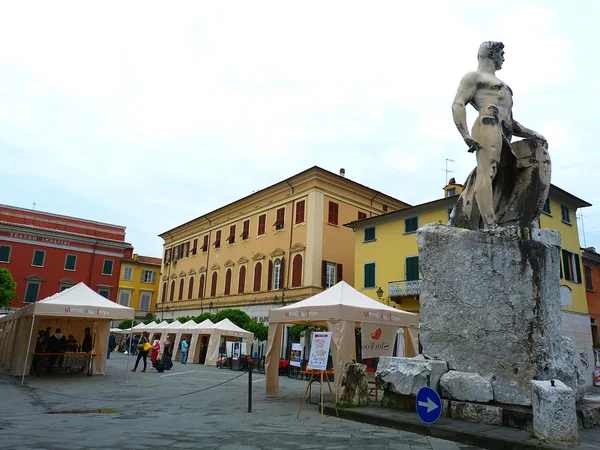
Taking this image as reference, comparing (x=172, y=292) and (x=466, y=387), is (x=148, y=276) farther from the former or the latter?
(x=466, y=387)

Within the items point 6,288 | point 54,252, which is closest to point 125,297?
point 54,252

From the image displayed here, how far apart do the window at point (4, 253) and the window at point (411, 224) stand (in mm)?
35735

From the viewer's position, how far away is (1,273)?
36.1 m

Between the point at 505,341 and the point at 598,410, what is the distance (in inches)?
57.2

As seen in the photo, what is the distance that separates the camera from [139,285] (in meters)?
51.8

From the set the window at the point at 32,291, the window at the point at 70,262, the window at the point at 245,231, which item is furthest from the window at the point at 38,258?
the window at the point at 245,231

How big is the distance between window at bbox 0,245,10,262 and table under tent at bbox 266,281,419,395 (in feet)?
132

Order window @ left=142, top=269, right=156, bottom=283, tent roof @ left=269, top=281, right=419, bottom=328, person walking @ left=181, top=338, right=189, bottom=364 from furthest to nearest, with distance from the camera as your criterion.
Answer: window @ left=142, top=269, right=156, bottom=283 → person walking @ left=181, top=338, right=189, bottom=364 → tent roof @ left=269, top=281, right=419, bottom=328

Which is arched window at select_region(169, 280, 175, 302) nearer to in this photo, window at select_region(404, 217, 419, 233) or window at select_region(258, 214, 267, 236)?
window at select_region(258, 214, 267, 236)

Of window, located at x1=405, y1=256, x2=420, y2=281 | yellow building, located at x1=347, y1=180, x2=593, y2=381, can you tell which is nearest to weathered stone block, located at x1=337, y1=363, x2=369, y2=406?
yellow building, located at x1=347, y1=180, x2=593, y2=381

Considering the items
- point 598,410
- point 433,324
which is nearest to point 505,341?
point 433,324

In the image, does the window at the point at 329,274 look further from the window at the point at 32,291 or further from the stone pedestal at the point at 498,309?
the window at the point at 32,291

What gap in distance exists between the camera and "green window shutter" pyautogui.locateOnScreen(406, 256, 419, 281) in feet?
78.4

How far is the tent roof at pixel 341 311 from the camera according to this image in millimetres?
9250
